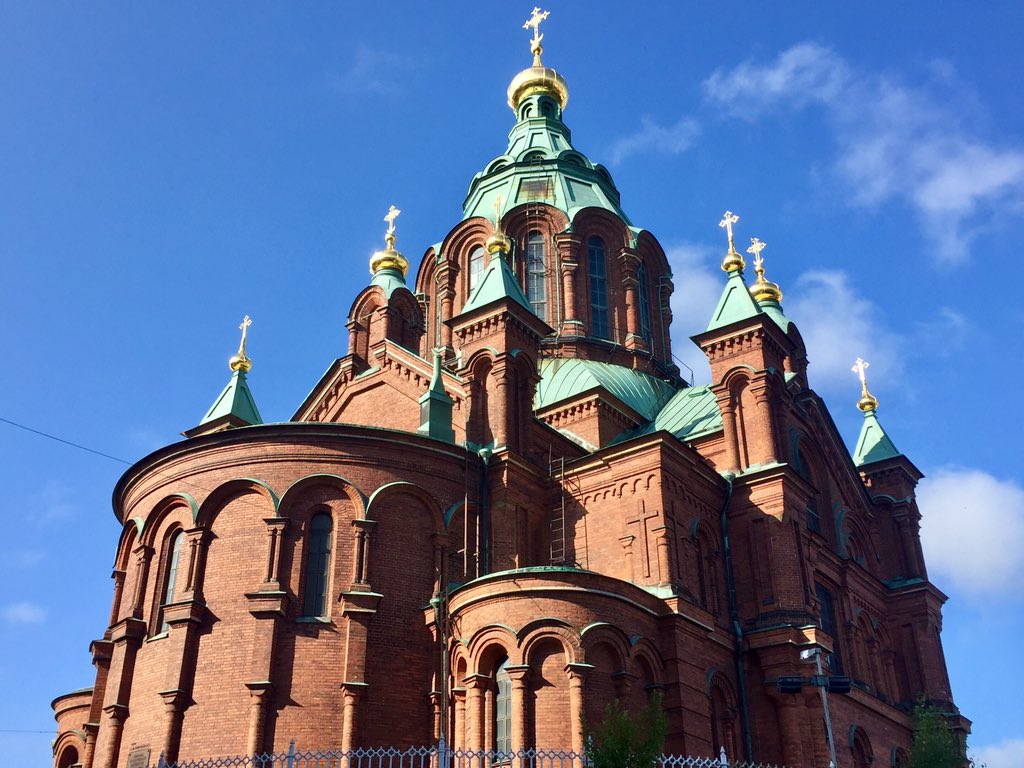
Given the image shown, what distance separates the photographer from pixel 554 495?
81.5 feet

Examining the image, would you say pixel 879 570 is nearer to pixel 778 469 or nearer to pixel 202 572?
pixel 778 469

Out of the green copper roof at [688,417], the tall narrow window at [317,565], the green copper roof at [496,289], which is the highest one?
the green copper roof at [496,289]

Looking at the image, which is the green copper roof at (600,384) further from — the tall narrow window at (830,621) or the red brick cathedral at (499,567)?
the tall narrow window at (830,621)

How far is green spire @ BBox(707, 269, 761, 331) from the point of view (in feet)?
89.0

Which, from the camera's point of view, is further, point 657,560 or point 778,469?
point 778,469

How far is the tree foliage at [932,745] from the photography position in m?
25.6

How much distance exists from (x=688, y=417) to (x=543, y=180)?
10.9 m

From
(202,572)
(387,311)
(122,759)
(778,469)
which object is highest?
(387,311)

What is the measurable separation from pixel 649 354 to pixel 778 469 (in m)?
9.41

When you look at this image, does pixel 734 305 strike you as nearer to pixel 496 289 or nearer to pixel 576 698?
pixel 496 289

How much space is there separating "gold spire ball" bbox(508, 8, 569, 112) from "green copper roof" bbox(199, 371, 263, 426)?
706 inches

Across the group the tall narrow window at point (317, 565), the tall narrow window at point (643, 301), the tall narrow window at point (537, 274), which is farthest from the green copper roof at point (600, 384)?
the tall narrow window at point (317, 565)

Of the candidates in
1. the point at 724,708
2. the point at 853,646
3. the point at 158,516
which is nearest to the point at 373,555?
the point at 158,516

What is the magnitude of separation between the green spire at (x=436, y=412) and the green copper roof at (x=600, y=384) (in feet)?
14.9
